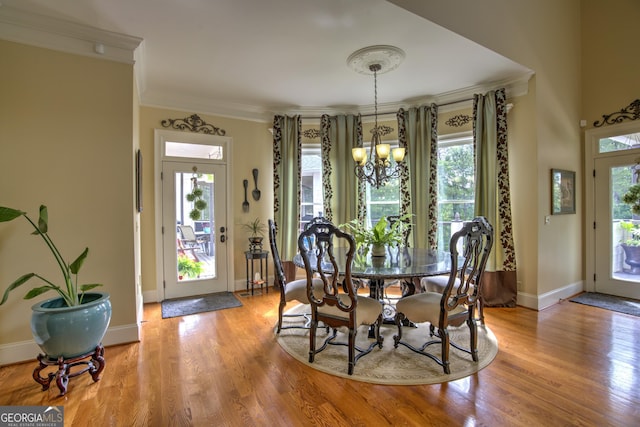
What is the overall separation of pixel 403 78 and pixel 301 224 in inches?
103

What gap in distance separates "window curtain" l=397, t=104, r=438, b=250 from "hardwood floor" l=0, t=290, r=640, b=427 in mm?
1833

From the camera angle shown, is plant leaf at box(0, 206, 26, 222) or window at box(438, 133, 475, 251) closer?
plant leaf at box(0, 206, 26, 222)

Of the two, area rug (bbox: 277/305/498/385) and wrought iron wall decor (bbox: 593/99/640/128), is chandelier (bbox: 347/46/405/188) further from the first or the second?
wrought iron wall decor (bbox: 593/99/640/128)

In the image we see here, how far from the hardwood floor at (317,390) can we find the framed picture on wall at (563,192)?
1.60m

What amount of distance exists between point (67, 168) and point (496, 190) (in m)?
4.64

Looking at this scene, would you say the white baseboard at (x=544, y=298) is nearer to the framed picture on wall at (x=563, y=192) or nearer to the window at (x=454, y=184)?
the framed picture on wall at (x=563, y=192)

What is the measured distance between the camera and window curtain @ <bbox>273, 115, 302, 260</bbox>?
4832 millimetres

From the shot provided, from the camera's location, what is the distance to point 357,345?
9.31ft

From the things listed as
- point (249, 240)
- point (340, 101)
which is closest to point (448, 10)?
point (340, 101)

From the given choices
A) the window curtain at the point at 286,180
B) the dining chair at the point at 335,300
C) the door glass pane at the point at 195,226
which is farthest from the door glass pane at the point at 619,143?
the door glass pane at the point at 195,226

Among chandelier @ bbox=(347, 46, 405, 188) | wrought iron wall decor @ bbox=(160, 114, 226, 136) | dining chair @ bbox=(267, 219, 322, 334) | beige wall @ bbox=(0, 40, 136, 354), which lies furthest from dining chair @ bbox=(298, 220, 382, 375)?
wrought iron wall decor @ bbox=(160, 114, 226, 136)

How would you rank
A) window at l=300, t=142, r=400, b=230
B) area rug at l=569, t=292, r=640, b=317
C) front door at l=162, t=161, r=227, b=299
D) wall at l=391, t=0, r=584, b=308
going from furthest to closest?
window at l=300, t=142, r=400, b=230 → front door at l=162, t=161, r=227, b=299 → area rug at l=569, t=292, r=640, b=317 → wall at l=391, t=0, r=584, b=308

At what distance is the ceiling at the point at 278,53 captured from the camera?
2486mm

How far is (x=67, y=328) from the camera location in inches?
83.7
